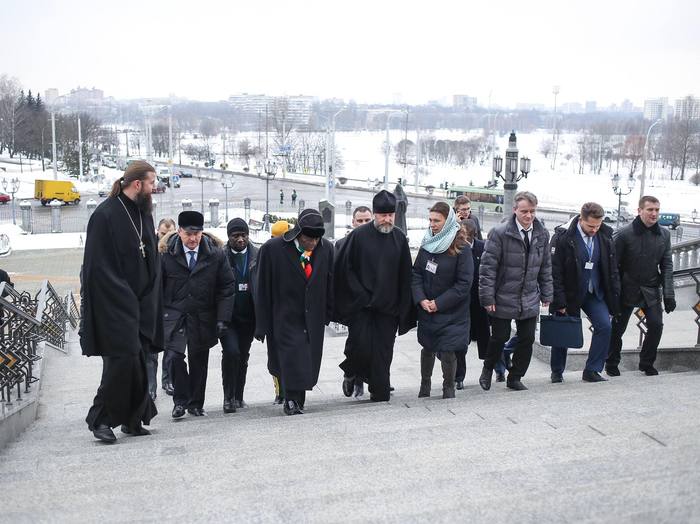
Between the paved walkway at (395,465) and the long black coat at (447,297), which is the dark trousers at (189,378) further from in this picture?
the long black coat at (447,297)

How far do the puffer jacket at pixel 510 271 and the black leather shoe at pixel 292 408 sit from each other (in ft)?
5.90

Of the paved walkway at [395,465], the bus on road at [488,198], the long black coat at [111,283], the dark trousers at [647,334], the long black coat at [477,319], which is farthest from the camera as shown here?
the bus on road at [488,198]

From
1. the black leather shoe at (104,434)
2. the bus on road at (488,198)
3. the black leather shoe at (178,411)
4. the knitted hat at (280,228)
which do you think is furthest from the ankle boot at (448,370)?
the bus on road at (488,198)

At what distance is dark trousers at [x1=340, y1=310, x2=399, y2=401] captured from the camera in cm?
721

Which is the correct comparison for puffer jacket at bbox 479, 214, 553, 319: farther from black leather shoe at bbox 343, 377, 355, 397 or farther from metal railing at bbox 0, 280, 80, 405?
metal railing at bbox 0, 280, 80, 405

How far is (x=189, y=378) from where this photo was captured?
728 cm

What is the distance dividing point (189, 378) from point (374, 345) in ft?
5.28

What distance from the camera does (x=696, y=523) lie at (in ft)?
11.3

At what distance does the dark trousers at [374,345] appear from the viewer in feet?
23.7

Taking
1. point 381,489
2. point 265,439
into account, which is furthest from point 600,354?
point 381,489

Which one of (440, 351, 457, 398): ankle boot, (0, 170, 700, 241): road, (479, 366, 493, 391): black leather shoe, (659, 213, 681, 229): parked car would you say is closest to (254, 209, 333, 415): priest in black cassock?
(440, 351, 457, 398): ankle boot

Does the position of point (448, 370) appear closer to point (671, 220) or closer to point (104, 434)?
point (104, 434)

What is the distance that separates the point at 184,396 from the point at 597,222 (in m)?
3.89

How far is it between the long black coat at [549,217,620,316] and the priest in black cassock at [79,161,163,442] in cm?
364
